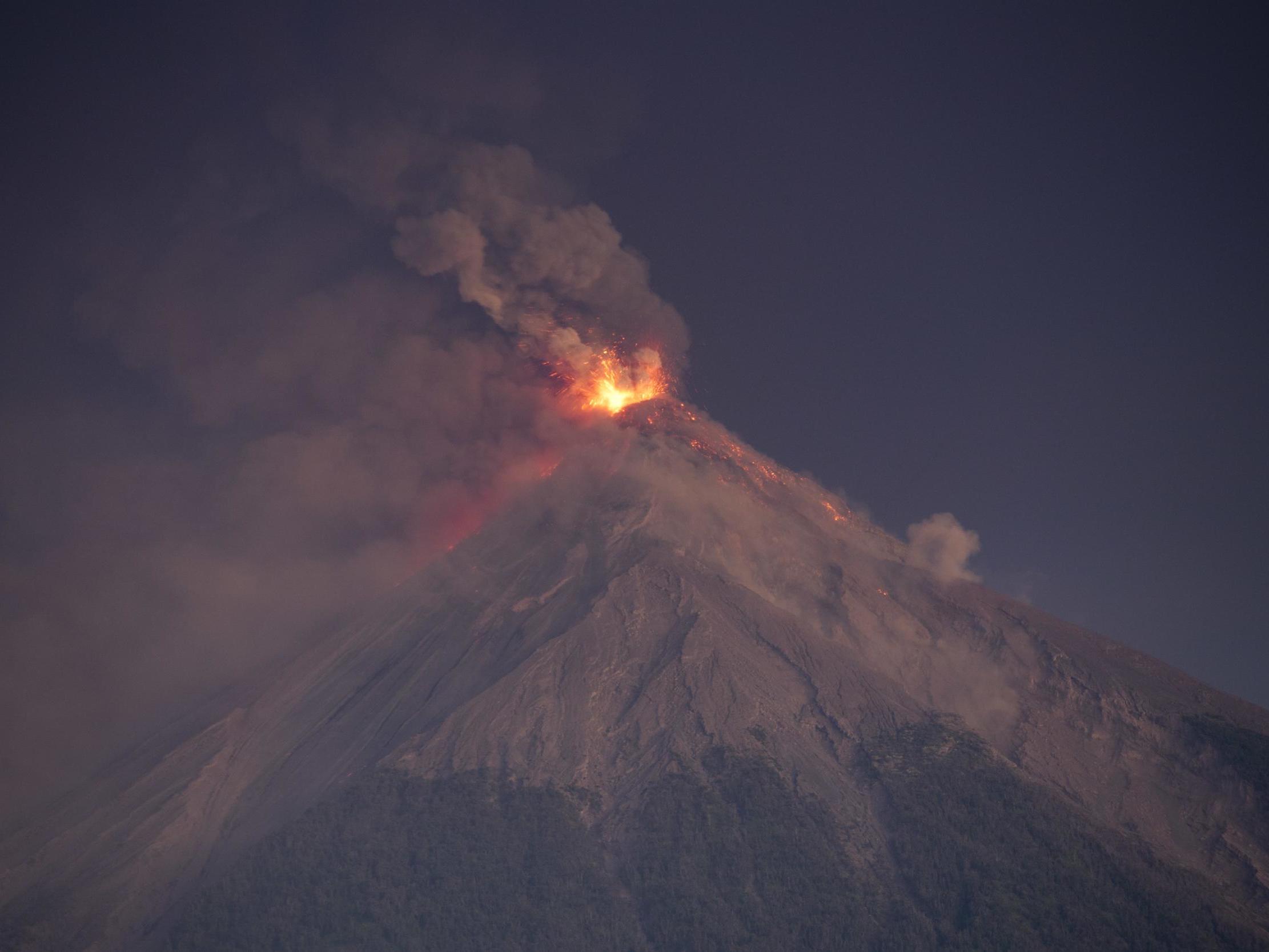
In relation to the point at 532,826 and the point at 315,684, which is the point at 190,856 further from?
the point at 532,826

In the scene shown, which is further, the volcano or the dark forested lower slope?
the volcano

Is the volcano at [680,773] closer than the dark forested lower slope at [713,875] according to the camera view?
No

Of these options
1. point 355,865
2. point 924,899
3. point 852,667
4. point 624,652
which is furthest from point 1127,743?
point 355,865

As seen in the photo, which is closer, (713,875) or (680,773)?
(713,875)

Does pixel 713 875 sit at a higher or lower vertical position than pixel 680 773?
lower
